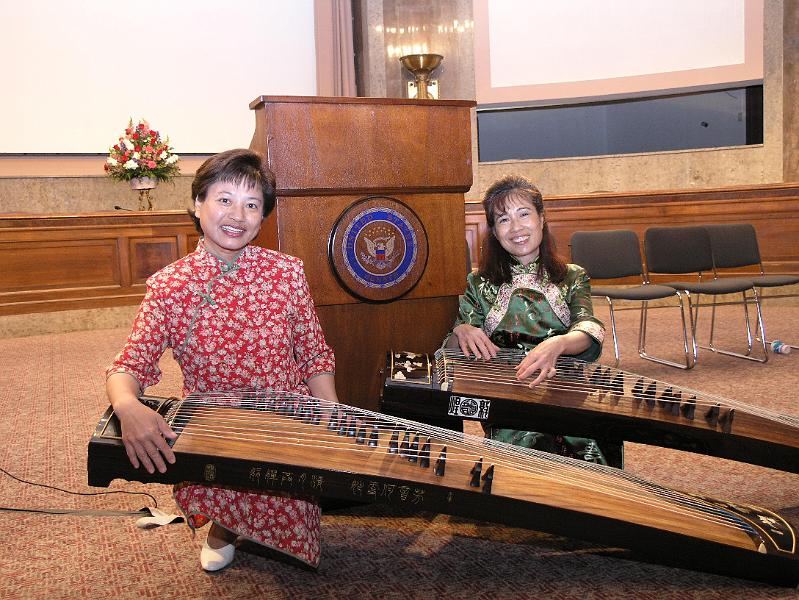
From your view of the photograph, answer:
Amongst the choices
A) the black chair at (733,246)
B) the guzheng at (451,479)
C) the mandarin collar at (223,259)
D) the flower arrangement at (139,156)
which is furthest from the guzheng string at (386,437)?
the flower arrangement at (139,156)

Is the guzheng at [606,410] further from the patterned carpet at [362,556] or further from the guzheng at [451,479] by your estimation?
the patterned carpet at [362,556]

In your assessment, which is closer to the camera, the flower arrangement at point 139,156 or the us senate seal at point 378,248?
the us senate seal at point 378,248

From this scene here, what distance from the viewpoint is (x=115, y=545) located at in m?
1.93

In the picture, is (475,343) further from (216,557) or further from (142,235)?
(142,235)

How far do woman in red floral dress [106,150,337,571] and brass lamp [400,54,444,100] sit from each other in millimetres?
5852

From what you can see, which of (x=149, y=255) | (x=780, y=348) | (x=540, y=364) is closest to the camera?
(x=540, y=364)

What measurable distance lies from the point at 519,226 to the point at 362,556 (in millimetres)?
926

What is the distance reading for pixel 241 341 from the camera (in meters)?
1.77

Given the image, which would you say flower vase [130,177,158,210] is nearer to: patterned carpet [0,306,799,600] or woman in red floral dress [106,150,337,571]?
patterned carpet [0,306,799,600]

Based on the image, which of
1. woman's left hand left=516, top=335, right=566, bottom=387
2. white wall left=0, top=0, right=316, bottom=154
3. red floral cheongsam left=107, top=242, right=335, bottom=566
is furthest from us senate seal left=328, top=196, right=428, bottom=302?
white wall left=0, top=0, right=316, bottom=154

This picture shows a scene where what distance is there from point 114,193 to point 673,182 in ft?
17.6

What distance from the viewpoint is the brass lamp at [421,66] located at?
7.36m

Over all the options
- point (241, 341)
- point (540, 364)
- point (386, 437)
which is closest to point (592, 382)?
point (540, 364)

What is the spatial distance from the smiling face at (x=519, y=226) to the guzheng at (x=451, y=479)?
2.46 feet
